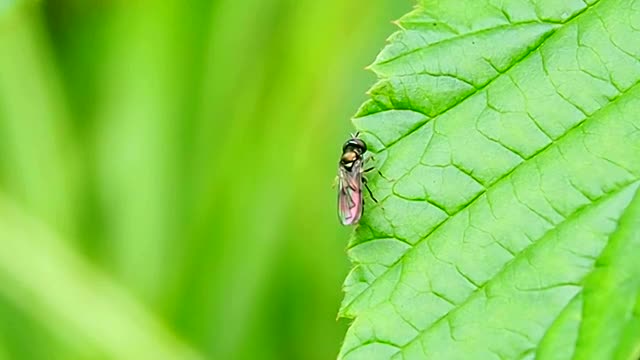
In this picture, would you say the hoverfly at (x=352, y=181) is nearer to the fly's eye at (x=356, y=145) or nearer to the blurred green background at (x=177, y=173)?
the fly's eye at (x=356, y=145)

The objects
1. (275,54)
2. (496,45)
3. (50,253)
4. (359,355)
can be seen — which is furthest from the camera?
(275,54)

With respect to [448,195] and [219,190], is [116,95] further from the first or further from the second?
[448,195]

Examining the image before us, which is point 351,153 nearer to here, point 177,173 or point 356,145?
point 356,145

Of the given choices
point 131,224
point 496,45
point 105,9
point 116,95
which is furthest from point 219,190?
point 496,45

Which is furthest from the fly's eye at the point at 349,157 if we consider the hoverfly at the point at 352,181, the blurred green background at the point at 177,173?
the blurred green background at the point at 177,173

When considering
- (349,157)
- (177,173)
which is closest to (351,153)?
(349,157)
